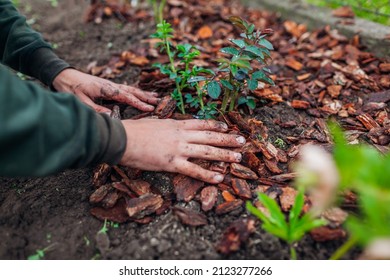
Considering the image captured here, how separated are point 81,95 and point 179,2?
1.49 m

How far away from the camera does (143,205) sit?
4.51 ft

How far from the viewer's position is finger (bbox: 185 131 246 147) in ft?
4.71

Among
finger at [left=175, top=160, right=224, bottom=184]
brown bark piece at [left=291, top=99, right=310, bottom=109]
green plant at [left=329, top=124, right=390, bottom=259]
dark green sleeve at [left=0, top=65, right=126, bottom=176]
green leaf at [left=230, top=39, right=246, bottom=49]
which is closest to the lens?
green plant at [left=329, top=124, right=390, bottom=259]

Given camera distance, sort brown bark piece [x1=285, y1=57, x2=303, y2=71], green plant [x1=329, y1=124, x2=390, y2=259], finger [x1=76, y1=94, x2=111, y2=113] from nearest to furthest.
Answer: green plant [x1=329, y1=124, x2=390, y2=259] → finger [x1=76, y1=94, x2=111, y2=113] → brown bark piece [x1=285, y1=57, x2=303, y2=71]

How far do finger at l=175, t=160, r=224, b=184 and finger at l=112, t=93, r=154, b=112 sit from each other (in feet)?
1.51

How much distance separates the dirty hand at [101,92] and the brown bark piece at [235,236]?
0.74m

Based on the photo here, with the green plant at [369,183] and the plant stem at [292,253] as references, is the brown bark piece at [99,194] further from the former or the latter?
the green plant at [369,183]

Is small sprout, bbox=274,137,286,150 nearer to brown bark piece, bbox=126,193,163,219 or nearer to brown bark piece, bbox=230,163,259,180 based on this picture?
brown bark piece, bbox=230,163,259,180

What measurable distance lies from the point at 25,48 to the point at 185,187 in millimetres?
1201

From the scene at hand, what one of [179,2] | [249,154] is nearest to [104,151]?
[249,154]

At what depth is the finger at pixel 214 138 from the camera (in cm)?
144

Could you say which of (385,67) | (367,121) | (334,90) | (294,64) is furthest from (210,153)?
(385,67)

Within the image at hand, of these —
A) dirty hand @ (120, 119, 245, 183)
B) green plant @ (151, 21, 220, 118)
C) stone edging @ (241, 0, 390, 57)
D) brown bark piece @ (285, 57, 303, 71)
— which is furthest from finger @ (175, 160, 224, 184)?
stone edging @ (241, 0, 390, 57)

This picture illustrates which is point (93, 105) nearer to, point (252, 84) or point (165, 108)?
point (165, 108)
